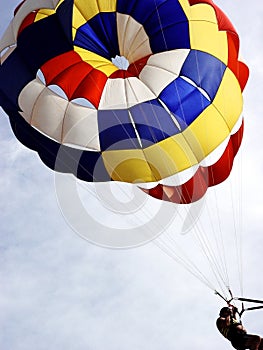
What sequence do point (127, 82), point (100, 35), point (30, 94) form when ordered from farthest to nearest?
point (100, 35) → point (30, 94) → point (127, 82)

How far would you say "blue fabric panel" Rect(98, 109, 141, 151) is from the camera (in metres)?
7.39

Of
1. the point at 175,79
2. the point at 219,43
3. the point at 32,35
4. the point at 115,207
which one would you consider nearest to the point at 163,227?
the point at 115,207

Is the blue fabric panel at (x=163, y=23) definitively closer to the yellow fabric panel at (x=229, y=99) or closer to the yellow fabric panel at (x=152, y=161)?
the yellow fabric panel at (x=229, y=99)

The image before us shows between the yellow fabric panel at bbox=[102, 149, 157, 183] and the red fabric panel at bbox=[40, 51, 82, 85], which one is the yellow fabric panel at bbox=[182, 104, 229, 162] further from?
the red fabric panel at bbox=[40, 51, 82, 85]

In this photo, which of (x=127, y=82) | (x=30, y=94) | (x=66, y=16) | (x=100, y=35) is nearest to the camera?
(x=66, y=16)

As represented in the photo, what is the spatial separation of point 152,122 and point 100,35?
1380 millimetres

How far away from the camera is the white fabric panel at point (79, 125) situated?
7.41 meters

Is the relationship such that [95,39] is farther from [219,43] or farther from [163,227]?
[163,227]

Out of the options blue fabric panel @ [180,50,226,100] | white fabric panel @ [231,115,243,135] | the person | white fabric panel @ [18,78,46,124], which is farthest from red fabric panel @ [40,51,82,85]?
the person

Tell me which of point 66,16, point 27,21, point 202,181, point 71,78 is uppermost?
point 66,16

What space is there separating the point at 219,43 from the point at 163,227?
265cm

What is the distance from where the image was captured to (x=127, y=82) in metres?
7.43

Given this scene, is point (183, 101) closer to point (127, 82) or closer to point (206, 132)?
point (206, 132)

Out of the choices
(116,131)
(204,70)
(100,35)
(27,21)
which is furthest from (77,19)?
(204,70)
